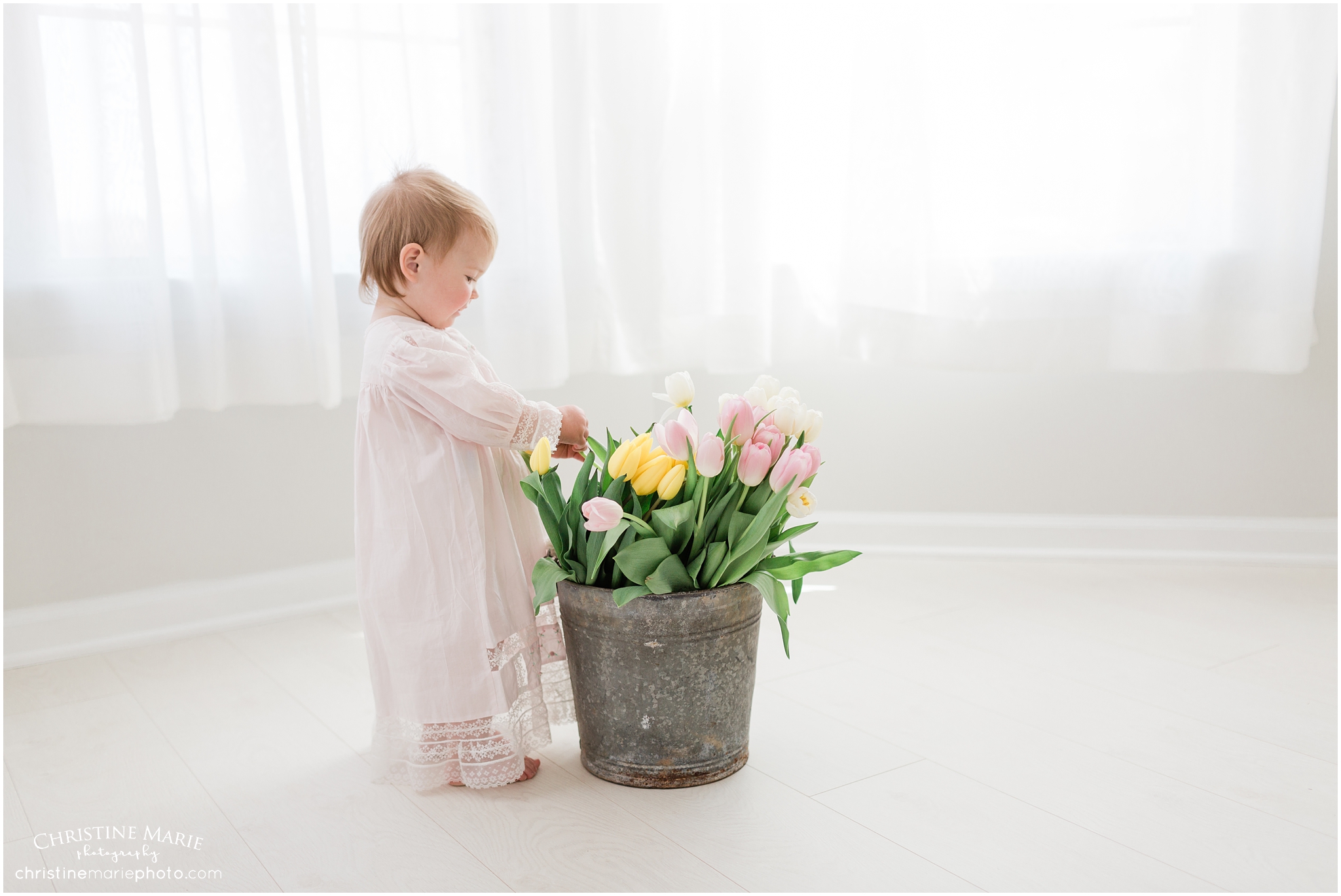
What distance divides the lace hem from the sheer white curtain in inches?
29.7

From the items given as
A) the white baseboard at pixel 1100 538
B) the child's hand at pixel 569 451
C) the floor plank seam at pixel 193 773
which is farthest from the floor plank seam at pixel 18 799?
the white baseboard at pixel 1100 538

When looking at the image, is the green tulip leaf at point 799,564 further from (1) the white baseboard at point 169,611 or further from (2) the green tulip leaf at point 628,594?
(1) the white baseboard at point 169,611

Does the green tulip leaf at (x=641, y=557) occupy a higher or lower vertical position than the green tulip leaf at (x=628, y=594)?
higher

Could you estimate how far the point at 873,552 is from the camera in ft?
7.49

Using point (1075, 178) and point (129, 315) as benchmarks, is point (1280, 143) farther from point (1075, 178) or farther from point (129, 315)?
point (129, 315)

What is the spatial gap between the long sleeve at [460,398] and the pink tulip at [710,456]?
0.21 meters

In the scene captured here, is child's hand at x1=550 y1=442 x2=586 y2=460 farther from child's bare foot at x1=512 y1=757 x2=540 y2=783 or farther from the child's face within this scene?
child's bare foot at x1=512 y1=757 x2=540 y2=783

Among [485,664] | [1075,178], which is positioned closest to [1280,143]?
[1075,178]

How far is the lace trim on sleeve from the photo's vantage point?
3.96 feet

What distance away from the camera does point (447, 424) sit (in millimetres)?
1202

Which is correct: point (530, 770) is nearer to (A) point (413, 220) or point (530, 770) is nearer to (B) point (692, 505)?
(B) point (692, 505)

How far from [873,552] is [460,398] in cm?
132

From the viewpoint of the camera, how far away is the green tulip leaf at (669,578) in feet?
3.76

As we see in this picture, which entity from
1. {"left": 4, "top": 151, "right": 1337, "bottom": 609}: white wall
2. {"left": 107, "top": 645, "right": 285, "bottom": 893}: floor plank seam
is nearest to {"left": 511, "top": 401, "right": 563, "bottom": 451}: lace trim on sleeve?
{"left": 107, "top": 645, "right": 285, "bottom": 893}: floor plank seam
